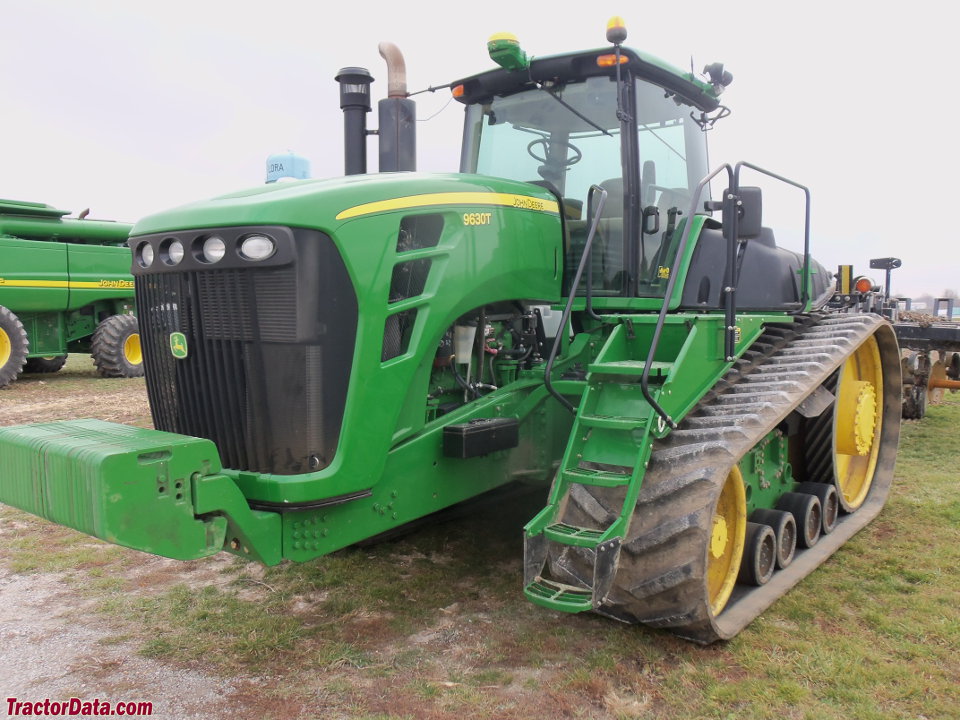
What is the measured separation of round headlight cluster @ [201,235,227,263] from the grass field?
66.1 inches

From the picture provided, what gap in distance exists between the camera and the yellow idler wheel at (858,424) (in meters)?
5.34

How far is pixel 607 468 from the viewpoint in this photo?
3604 millimetres

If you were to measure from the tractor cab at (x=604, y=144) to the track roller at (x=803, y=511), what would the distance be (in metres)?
1.43

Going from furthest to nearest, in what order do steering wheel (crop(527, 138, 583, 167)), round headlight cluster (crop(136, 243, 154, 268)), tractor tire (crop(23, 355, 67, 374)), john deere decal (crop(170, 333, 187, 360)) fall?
1. tractor tire (crop(23, 355, 67, 374))
2. steering wheel (crop(527, 138, 583, 167))
3. round headlight cluster (crop(136, 243, 154, 268))
4. john deere decal (crop(170, 333, 187, 360))

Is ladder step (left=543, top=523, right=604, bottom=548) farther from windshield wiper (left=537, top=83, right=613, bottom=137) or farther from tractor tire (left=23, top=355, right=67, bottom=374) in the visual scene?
tractor tire (left=23, top=355, right=67, bottom=374)

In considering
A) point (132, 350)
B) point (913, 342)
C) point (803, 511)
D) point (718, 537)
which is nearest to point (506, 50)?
point (718, 537)

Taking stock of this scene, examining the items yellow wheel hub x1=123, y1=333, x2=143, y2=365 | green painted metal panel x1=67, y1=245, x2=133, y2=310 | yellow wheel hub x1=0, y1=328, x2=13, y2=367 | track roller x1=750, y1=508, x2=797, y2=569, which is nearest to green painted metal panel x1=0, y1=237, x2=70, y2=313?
green painted metal panel x1=67, y1=245, x2=133, y2=310

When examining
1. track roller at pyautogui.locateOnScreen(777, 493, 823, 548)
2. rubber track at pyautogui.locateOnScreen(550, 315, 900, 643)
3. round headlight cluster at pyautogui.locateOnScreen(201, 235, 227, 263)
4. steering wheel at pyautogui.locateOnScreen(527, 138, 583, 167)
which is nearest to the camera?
round headlight cluster at pyautogui.locateOnScreen(201, 235, 227, 263)

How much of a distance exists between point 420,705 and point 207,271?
1892 mm

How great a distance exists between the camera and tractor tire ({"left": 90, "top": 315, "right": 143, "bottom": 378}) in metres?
13.7

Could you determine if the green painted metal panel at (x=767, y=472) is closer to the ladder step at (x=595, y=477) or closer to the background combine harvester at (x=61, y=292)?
the ladder step at (x=595, y=477)

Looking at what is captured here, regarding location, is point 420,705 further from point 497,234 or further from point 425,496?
point 497,234

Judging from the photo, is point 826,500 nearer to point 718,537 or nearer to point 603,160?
point 718,537

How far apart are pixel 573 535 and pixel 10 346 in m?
11.8
